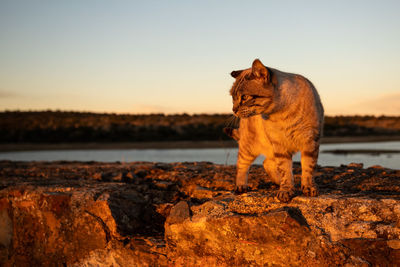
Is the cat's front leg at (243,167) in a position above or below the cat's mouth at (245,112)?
below

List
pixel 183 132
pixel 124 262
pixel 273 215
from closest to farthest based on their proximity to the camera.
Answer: pixel 273 215
pixel 124 262
pixel 183 132

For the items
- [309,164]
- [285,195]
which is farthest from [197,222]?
[309,164]

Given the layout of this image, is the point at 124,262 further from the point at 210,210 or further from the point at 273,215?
the point at 273,215

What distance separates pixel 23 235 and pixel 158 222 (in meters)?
1.86

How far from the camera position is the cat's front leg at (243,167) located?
4.45m

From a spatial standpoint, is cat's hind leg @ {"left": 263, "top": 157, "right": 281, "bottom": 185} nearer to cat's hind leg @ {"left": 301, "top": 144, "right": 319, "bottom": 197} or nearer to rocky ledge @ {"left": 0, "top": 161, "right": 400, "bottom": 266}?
rocky ledge @ {"left": 0, "top": 161, "right": 400, "bottom": 266}

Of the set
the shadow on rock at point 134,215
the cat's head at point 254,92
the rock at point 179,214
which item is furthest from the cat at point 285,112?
the shadow on rock at point 134,215

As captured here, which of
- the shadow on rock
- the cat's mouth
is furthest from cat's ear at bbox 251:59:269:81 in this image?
the shadow on rock

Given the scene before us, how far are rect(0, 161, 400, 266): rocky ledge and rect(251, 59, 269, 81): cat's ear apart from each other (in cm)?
124

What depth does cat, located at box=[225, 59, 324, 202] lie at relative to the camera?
11.8ft

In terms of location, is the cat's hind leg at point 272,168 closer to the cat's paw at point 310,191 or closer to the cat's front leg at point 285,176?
the cat's front leg at point 285,176

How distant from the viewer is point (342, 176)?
510 centimetres

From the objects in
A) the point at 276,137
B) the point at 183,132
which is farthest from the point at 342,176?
the point at 183,132

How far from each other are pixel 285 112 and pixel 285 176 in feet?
2.27
